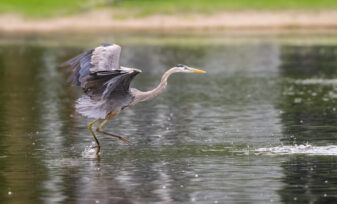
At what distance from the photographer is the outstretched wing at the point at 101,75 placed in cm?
1673

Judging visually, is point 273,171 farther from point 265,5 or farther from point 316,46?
point 265,5

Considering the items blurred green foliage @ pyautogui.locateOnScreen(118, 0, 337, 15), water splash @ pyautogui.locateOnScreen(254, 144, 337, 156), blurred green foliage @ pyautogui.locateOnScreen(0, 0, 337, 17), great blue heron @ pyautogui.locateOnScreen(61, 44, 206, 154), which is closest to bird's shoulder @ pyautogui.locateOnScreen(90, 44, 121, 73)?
great blue heron @ pyautogui.locateOnScreen(61, 44, 206, 154)

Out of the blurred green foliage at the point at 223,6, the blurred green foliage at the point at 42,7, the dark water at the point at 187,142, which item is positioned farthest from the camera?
the blurred green foliage at the point at 42,7

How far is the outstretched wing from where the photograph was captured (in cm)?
1673

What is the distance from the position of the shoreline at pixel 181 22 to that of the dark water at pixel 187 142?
2569cm

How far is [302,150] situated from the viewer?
17078 mm

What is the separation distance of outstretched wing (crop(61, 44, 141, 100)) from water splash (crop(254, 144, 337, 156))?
2923 millimetres

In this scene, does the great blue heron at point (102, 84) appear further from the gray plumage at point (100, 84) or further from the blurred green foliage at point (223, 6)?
the blurred green foliage at point (223, 6)

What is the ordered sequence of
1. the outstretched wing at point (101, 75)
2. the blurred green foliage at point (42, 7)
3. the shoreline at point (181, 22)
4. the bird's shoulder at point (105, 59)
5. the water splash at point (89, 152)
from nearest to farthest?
the outstretched wing at point (101, 75), the water splash at point (89, 152), the bird's shoulder at point (105, 59), the shoreline at point (181, 22), the blurred green foliage at point (42, 7)

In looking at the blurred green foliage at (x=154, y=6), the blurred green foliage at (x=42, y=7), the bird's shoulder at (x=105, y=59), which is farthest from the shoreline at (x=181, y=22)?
the bird's shoulder at (x=105, y=59)

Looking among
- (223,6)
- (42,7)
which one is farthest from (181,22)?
(42,7)

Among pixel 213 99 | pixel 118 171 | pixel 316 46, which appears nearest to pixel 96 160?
pixel 118 171

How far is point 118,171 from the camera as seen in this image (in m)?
15.3

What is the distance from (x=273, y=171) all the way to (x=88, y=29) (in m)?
55.7
